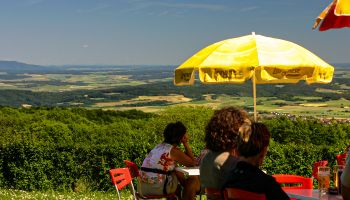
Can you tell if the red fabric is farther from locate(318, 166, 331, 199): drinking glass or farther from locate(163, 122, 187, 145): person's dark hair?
locate(163, 122, 187, 145): person's dark hair

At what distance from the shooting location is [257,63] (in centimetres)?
618

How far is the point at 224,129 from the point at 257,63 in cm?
194

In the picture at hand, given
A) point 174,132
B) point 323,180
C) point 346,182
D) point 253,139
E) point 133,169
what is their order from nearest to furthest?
point 346,182 < point 253,139 < point 323,180 < point 174,132 < point 133,169

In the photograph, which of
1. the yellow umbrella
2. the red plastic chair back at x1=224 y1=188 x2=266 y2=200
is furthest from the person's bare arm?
the yellow umbrella

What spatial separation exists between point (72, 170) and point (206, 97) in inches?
3259

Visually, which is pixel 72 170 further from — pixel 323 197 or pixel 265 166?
pixel 323 197

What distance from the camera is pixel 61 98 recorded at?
115m

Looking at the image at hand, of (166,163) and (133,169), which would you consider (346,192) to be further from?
(133,169)

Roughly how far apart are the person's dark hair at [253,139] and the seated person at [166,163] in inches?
117

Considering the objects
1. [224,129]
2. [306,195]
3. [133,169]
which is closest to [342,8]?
[224,129]

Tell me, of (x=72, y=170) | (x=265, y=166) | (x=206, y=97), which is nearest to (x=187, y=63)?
(x=265, y=166)

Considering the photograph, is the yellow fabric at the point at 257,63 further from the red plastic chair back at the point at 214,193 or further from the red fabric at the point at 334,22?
the red plastic chair back at the point at 214,193

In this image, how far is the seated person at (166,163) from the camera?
6473 mm

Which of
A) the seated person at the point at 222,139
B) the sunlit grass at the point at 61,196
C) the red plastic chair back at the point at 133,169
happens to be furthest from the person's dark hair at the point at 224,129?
the sunlit grass at the point at 61,196
